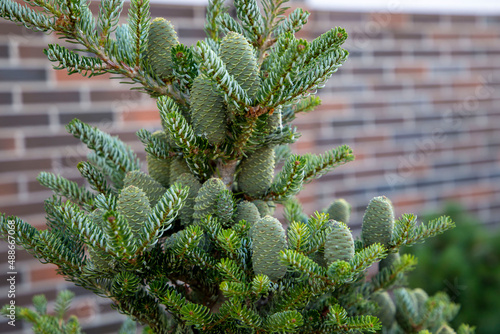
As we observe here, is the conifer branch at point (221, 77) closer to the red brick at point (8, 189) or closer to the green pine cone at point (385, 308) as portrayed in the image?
the green pine cone at point (385, 308)

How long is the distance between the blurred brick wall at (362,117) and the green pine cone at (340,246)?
1099mm

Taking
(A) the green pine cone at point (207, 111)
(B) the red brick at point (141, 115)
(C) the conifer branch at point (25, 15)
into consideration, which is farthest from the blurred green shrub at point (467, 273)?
(C) the conifer branch at point (25, 15)

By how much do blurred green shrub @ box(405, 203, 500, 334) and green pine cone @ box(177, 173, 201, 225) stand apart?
3.68ft

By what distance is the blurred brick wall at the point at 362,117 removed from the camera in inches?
52.6

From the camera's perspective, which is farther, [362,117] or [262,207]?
[362,117]

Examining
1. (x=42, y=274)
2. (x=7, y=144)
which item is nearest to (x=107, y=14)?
(x=7, y=144)

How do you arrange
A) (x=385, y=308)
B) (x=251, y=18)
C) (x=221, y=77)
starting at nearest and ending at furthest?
(x=221, y=77) → (x=251, y=18) → (x=385, y=308)

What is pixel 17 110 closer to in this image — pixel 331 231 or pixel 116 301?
pixel 116 301

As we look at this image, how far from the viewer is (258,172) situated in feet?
1.49

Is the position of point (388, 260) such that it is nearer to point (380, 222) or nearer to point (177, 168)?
point (380, 222)

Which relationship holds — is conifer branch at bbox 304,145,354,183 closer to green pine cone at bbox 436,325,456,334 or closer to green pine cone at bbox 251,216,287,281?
green pine cone at bbox 251,216,287,281

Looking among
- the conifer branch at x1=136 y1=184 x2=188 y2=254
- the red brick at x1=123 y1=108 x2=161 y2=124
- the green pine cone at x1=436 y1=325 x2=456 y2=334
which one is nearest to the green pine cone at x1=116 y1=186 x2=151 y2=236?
the conifer branch at x1=136 y1=184 x2=188 y2=254

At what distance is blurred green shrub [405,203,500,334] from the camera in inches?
54.8

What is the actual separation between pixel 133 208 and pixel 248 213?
0.35 ft
